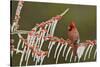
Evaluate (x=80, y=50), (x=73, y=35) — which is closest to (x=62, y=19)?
(x=73, y=35)

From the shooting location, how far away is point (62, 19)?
1.48 meters

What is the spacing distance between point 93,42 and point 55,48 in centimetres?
32

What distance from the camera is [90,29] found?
156 cm

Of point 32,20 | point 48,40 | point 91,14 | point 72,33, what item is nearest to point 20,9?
point 32,20

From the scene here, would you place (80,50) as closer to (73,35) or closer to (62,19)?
(73,35)

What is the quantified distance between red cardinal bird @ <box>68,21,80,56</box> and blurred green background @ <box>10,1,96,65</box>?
29mm

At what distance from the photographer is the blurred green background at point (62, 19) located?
4.54ft

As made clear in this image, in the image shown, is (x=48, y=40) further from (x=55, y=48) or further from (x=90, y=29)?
(x=90, y=29)

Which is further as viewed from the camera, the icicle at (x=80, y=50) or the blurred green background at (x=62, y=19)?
the icicle at (x=80, y=50)

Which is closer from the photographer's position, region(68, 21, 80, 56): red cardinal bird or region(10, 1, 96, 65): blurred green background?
region(10, 1, 96, 65): blurred green background

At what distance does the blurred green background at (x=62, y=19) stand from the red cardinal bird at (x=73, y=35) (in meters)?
0.03

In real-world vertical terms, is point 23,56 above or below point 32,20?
below

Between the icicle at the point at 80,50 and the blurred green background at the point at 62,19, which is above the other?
the blurred green background at the point at 62,19

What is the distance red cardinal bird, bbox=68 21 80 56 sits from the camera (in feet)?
4.93
